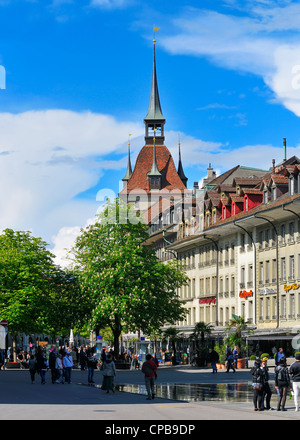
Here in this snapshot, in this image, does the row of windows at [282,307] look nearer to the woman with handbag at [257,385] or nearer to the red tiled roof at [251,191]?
the red tiled roof at [251,191]

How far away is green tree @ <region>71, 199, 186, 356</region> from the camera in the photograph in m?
70.1

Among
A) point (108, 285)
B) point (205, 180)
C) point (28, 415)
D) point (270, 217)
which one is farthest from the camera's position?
point (205, 180)

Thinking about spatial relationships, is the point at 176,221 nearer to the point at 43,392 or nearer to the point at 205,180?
the point at 205,180

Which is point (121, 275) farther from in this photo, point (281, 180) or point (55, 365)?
point (55, 365)

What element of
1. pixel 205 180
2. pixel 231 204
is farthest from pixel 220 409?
pixel 205 180

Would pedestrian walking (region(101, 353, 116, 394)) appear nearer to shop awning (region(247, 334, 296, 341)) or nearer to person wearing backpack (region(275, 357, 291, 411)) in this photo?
person wearing backpack (region(275, 357, 291, 411))

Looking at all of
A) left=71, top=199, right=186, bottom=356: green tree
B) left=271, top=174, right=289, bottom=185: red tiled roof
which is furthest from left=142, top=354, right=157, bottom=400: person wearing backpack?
left=271, top=174, right=289, bottom=185: red tiled roof

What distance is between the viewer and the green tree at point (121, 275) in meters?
70.1

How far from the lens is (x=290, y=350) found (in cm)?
7156

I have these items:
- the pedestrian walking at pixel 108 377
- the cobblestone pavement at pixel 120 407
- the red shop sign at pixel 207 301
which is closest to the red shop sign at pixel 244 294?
the red shop sign at pixel 207 301

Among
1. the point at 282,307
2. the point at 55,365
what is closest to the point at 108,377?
the point at 55,365

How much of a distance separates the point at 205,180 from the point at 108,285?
71.0m

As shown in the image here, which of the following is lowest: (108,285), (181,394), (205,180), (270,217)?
(181,394)

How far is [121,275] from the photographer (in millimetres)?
70062
